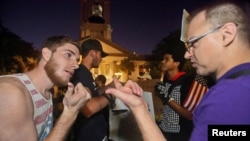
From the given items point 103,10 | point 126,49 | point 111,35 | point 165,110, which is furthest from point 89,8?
point 165,110

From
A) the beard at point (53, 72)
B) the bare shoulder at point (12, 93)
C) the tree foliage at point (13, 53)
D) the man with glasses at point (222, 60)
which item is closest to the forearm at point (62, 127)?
the bare shoulder at point (12, 93)

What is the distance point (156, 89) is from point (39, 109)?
2.17 m

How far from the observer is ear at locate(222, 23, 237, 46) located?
1509 millimetres

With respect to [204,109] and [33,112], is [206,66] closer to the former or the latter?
[204,109]

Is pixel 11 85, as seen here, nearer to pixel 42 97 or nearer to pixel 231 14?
pixel 42 97

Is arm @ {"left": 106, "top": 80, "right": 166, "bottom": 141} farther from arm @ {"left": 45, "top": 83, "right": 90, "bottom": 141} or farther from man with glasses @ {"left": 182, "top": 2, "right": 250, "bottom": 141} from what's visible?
arm @ {"left": 45, "top": 83, "right": 90, "bottom": 141}

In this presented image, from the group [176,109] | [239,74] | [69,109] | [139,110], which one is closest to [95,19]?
[176,109]

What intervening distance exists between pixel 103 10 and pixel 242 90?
102797 millimetres

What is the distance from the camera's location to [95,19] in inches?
3750

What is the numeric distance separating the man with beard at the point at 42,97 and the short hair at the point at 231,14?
1.35 meters

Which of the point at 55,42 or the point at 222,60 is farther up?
the point at 55,42

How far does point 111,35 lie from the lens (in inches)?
3829

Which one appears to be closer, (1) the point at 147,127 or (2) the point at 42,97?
(1) the point at 147,127

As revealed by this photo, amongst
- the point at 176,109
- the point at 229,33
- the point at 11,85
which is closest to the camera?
the point at 229,33
